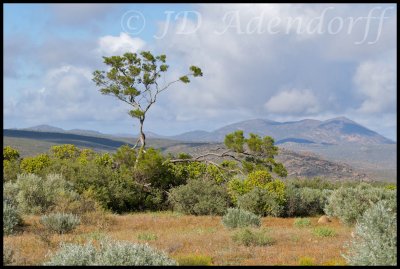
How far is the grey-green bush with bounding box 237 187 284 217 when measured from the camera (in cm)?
2584

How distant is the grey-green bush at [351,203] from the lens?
816 inches

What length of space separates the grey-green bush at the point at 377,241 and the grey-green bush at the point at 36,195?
1582 centimetres

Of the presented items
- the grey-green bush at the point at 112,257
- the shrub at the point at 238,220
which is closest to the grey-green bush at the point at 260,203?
the shrub at the point at 238,220

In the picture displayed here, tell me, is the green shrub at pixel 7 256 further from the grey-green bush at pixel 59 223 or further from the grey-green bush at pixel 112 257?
the grey-green bush at pixel 59 223

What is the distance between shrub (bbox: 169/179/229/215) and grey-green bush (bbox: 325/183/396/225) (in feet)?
21.7

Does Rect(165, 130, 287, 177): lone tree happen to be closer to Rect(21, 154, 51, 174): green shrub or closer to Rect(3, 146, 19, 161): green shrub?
Rect(21, 154, 51, 174): green shrub

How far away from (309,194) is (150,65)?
14.9 m

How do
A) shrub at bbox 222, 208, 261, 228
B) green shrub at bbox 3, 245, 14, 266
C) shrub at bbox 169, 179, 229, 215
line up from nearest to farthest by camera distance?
green shrub at bbox 3, 245, 14, 266 → shrub at bbox 222, 208, 261, 228 → shrub at bbox 169, 179, 229, 215

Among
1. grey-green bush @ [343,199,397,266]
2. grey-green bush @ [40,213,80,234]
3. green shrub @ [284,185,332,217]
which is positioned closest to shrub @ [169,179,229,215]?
green shrub @ [284,185,332,217]

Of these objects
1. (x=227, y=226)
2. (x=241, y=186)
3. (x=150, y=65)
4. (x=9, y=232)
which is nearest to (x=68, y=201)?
(x=9, y=232)

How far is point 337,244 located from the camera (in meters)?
13.8

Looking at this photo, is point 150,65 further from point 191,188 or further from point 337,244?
point 337,244

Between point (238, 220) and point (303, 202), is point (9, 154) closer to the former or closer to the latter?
point (303, 202)

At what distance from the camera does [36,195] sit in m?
22.7
